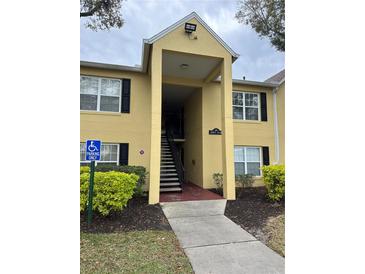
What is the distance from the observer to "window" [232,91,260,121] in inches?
439

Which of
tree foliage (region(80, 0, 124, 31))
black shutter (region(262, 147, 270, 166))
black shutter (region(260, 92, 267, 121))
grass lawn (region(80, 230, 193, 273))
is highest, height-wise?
tree foliage (region(80, 0, 124, 31))

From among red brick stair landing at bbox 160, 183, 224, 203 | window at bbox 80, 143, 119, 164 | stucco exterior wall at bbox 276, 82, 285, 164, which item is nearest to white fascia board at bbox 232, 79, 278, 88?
stucco exterior wall at bbox 276, 82, 285, 164

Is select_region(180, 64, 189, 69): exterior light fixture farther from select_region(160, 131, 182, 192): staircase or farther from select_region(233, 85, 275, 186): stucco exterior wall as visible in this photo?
select_region(160, 131, 182, 192): staircase

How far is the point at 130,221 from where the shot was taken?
5816 mm

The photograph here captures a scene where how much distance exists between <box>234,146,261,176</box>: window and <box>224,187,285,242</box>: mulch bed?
2333 millimetres

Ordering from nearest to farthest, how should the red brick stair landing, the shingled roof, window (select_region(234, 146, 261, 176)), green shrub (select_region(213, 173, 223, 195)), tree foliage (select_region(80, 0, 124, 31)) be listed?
the red brick stair landing, tree foliage (select_region(80, 0, 124, 31)), green shrub (select_region(213, 173, 223, 195)), window (select_region(234, 146, 261, 176)), the shingled roof

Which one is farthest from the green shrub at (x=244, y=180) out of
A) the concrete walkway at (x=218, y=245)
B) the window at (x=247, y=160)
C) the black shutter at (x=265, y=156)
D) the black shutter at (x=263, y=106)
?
the concrete walkway at (x=218, y=245)

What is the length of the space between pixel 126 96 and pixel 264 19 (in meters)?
7.55

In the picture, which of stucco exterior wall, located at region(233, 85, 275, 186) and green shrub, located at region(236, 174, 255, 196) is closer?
green shrub, located at region(236, 174, 255, 196)

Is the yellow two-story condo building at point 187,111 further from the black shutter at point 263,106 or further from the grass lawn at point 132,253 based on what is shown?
the grass lawn at point 132,253

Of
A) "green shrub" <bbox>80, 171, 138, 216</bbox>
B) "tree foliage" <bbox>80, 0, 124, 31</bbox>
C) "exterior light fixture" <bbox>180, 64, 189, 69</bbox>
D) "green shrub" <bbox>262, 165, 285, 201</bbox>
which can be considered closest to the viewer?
"green shrub" <bbox>80, 171, 138, 216</bbox>
